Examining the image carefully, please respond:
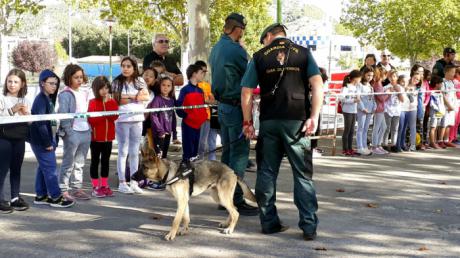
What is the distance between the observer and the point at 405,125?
1227 cm

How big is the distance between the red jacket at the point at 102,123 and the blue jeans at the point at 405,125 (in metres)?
6.85

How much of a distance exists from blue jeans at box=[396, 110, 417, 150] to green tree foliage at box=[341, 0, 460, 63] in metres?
17.9

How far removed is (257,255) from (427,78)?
9.01 m

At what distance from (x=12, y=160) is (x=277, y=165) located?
10.1 ft

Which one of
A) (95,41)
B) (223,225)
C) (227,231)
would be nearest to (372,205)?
(223,225)

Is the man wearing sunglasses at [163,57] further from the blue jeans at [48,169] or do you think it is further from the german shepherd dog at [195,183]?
the german shepherd dog at [195,183]

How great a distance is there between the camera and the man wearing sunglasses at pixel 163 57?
9.29 meters

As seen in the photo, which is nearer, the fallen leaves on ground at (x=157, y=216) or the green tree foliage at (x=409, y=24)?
the fallen leaves on ground at (x=157, y=216)

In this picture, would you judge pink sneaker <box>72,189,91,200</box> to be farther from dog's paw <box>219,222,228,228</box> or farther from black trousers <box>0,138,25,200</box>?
dog's paw <box>219,222,228,228</box>

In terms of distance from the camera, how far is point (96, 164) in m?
7.54

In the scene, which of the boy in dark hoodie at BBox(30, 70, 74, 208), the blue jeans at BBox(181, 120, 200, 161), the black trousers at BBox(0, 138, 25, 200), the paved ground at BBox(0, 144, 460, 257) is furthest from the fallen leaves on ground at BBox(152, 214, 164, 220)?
the blue jeans at BBox(181, 120, 200, 161)

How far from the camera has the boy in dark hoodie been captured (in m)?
6.58

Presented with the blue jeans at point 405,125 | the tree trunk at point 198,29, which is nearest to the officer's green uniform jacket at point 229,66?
the blue jeans at point 405,125

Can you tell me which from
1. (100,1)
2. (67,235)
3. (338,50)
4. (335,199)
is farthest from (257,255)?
(338,50)
